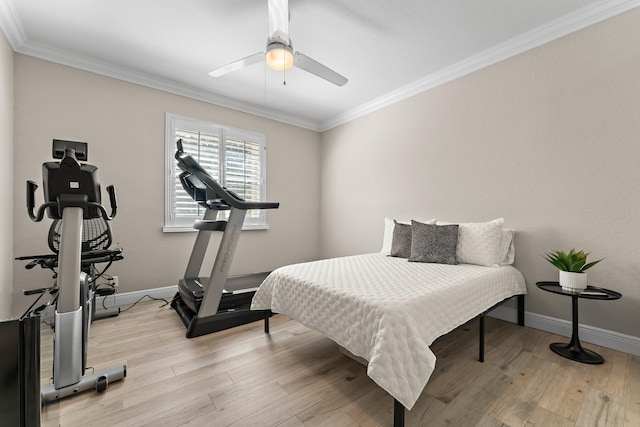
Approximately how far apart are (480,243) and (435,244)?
37cm

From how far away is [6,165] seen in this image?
223cm

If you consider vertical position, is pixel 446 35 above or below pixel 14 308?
above

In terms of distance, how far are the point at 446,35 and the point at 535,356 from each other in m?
2.69

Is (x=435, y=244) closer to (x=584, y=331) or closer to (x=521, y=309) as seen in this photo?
(x=521, y=309)

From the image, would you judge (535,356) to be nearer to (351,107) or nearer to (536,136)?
(536,136)

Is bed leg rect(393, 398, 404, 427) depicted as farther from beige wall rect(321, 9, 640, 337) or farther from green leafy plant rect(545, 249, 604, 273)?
beige wall rect(321, 9, 640, 337)

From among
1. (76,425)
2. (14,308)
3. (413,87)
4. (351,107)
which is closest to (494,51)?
(413,87)

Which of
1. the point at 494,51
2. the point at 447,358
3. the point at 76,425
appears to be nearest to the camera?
the point at 76,425

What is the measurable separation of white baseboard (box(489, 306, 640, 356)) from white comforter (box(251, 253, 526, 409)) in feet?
1.04

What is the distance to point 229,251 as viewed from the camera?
2266 mm

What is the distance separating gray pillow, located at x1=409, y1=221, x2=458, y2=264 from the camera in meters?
2.43

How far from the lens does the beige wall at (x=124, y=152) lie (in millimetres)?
2457

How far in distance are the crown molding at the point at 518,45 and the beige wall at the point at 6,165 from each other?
370 centimetres

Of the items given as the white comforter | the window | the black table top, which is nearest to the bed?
the white comforter
